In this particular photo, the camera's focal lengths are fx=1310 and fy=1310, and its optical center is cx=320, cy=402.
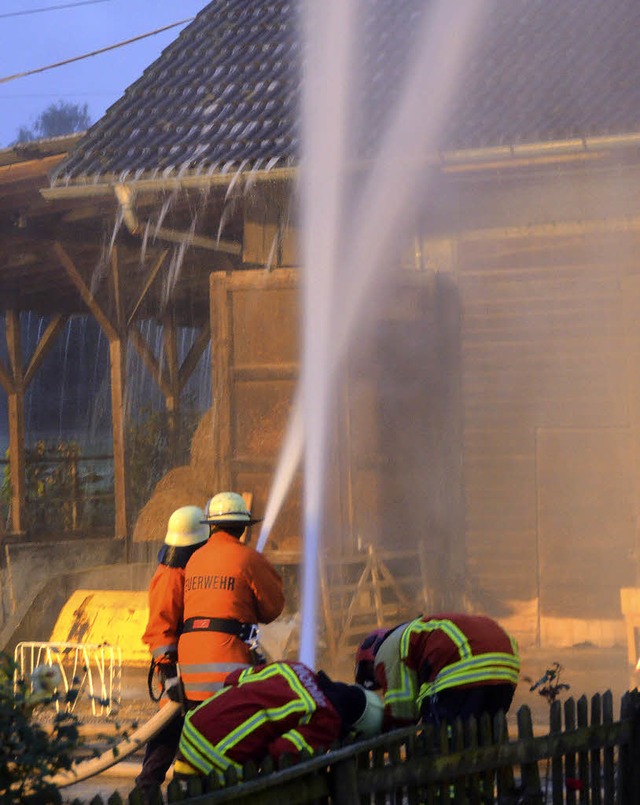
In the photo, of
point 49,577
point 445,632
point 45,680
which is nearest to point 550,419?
point 49,577

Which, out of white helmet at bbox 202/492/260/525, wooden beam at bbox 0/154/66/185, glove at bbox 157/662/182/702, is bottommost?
glove at bbox 157/662/182/702

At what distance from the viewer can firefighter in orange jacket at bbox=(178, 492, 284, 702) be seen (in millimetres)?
6145

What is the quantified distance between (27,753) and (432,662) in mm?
1737

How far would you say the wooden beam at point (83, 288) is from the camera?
12.3 meters

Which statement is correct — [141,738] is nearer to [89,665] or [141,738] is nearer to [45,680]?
[45,680]

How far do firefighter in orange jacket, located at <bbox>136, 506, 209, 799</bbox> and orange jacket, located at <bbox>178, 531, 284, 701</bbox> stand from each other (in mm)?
225

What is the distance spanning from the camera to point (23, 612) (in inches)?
416

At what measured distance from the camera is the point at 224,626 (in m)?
6.14

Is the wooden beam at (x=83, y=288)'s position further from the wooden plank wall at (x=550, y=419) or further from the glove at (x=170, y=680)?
the glove at (x=170, y=680)

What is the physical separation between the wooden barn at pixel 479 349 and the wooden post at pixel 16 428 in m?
4.76

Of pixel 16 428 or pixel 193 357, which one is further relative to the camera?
pixel 193 357

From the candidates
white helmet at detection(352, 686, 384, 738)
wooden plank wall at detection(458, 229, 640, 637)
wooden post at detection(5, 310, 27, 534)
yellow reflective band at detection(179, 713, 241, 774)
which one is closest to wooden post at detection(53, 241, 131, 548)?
wooden post at detection(5, 310, 27, 534)

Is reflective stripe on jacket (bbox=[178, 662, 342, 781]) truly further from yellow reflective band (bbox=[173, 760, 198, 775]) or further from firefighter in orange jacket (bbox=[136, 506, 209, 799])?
firefighter in orange jacket (bbox=[136, 506, 209, 799])

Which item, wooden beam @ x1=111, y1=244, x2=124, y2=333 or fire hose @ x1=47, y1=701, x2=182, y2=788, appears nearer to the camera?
fire hose @ x1=47, y1=701, x2=182, y2=788
